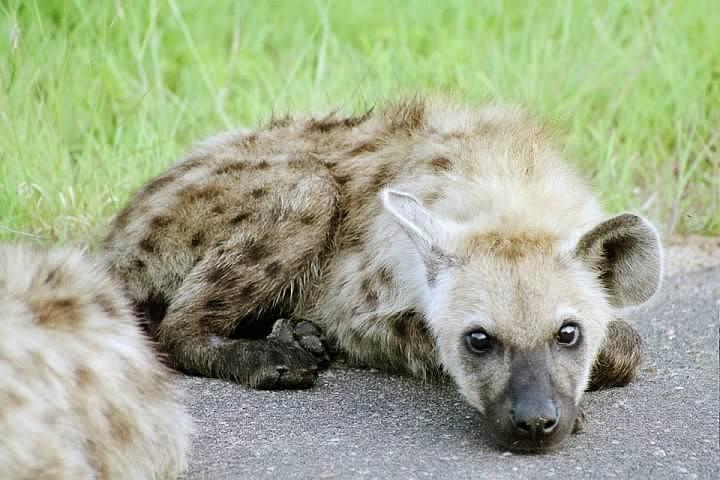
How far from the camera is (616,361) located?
3695 millimetres

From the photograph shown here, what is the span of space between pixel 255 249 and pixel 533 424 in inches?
50.4

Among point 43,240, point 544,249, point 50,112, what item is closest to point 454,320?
point 544,249

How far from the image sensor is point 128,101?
545 centimetres

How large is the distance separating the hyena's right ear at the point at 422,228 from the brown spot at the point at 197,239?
2.61 feet

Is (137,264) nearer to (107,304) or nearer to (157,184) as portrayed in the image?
(157,184)

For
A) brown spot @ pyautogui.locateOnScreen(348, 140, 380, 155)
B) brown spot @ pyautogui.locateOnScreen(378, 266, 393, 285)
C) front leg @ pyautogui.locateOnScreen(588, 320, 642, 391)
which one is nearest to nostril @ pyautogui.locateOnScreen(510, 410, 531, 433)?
front leg @ pyautogui.locateOnScreen(588, 320, 642, 391)

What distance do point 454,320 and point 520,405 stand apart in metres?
0.38

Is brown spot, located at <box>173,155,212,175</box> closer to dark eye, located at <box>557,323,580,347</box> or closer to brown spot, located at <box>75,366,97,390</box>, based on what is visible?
dark eye, located at <box>557,323,580,347</box>

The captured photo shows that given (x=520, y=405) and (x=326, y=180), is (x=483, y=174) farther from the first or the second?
(x=520, y=405)

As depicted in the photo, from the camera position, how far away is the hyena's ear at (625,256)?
337cm

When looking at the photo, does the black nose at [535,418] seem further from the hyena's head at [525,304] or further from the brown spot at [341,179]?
the brown spot at [341,179]

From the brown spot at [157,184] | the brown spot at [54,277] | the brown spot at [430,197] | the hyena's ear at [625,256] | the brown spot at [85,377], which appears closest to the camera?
the brown spot at [85,377]

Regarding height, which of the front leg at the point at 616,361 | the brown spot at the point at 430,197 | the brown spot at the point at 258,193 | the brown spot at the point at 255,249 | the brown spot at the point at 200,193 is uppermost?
the brown spot at the point at 200,193

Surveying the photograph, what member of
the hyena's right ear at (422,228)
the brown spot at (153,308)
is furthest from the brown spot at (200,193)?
the hyena's right ear at (422,228)
